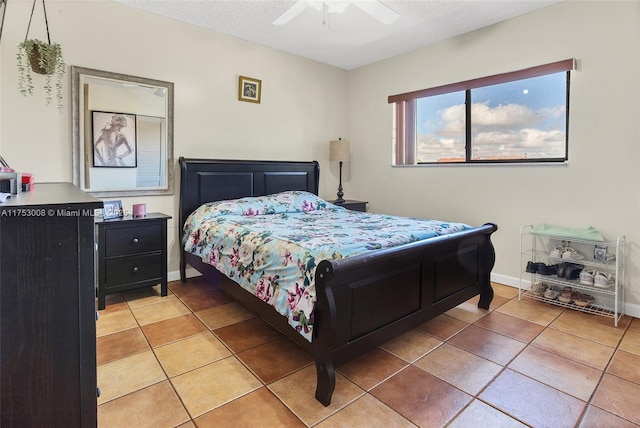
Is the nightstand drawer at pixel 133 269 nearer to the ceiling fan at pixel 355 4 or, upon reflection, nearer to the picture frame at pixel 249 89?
the picture frame at pixel 249 89

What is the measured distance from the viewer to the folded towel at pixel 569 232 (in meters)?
2.70

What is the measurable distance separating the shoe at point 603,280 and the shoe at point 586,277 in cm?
2

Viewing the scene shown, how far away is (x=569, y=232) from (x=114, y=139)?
387 centimetres

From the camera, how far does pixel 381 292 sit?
189cm

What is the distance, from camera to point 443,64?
3734 millimetres

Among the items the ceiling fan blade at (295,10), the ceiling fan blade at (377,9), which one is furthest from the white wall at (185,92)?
the ceiling fan blade at (377,9)

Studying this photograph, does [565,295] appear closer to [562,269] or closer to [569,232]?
[562,269]

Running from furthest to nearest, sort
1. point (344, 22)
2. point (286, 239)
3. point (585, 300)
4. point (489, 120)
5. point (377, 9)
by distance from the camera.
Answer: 1. point (489, 120)
2. point (344, 22)
3. point (585, 300)
4. point (377, 9)
5. point (286, 239)

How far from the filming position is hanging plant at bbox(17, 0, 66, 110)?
7.97 ft

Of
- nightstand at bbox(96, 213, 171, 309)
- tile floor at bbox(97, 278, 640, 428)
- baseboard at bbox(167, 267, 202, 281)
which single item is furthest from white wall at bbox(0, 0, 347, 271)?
tile floor at bbox(97, 278, 640, 428)

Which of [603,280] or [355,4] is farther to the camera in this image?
[603,280]

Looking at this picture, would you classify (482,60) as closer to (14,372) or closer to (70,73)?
(70,73)

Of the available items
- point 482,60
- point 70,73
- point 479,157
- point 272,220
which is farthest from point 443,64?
point 70,73

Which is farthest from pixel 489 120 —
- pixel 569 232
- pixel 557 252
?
pixel 557 252
